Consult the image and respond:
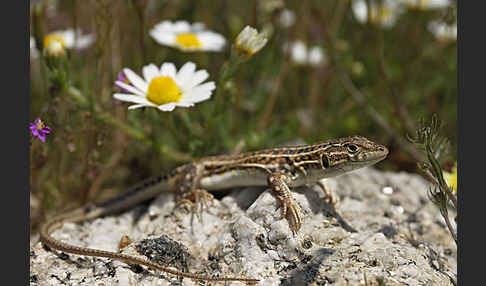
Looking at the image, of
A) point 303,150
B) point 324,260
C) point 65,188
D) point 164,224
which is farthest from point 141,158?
point 324,260

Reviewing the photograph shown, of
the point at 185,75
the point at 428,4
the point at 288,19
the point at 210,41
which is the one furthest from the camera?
the point at 288,19

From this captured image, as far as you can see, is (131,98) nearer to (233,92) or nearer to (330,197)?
(233,92)

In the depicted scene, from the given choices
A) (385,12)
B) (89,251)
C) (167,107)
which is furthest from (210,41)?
(385,12)

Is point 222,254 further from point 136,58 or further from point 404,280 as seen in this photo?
point 136,58

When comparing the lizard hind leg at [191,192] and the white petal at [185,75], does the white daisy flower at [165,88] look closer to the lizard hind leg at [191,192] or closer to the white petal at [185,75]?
the white petal at [185,75]

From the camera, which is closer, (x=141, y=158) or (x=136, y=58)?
(x=141, y=158)

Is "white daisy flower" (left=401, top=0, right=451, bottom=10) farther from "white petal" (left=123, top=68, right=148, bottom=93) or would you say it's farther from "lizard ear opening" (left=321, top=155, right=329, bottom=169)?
"white petal" (left=123, top=68, right=148, bottom=93)
